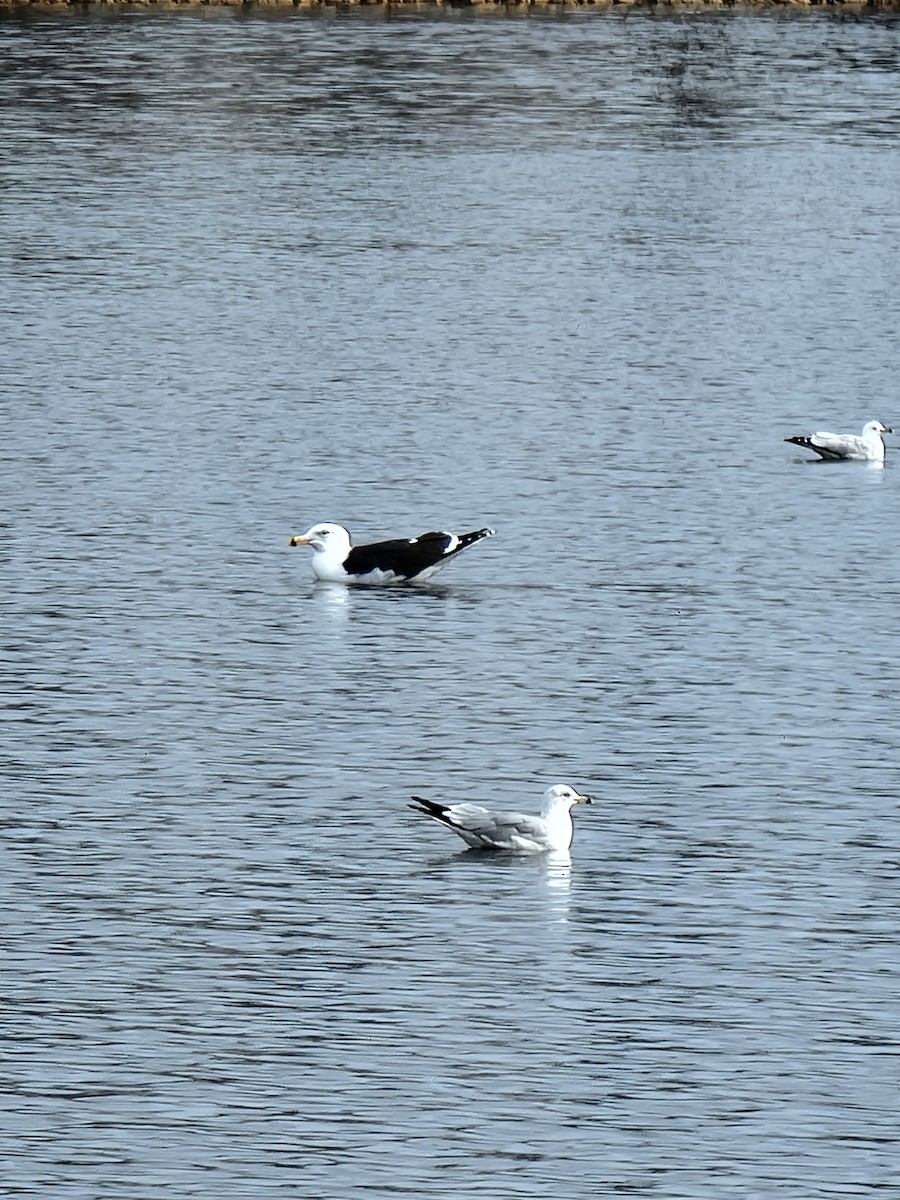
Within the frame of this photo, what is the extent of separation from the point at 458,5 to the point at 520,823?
115 meters

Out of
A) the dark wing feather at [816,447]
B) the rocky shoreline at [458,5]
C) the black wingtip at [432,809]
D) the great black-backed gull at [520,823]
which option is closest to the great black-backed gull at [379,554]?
the dark wing feather at [816,447]

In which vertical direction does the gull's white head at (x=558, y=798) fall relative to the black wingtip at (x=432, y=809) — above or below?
above

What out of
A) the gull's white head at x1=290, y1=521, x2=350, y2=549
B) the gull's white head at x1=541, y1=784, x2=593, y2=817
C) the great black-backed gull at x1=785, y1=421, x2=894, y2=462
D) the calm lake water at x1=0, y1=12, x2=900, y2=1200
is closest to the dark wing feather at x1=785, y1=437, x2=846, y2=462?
the great black-backed gull at x1=785, y1=421, x2=894, y2=462

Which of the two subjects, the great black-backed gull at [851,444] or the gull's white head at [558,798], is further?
the great black-backed gull at [851,444]

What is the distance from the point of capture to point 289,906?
21234 millimetres

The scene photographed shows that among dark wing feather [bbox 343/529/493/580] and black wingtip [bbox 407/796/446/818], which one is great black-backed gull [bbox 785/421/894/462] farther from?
black wingtip [bbox 407/796/446/818]

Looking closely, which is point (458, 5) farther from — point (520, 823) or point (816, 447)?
point (520, 823)

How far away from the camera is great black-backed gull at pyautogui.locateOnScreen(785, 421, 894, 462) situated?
4022 cm

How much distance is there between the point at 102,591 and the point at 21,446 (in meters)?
9.66

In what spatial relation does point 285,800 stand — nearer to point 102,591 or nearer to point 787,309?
point 102,591

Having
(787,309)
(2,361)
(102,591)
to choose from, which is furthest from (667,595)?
(787,309)

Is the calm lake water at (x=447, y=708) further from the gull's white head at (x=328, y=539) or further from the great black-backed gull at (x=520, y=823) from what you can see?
the gull's white head at (x=328, y=539)

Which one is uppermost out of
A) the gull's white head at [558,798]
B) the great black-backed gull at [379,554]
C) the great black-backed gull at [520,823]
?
the gull's white head at [558,798]

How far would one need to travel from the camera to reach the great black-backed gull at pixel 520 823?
2228 centimetres
